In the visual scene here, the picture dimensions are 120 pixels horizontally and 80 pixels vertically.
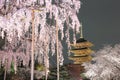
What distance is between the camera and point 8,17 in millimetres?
12859

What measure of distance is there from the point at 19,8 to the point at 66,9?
1.91 metres

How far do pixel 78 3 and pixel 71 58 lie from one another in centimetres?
5444

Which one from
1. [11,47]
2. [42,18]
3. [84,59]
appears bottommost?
[84,59]

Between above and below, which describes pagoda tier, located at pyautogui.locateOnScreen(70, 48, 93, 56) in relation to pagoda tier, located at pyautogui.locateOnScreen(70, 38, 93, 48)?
below

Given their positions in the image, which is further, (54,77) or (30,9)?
(54,77)

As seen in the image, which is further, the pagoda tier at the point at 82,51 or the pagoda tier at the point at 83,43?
the pagoda tier at the point at 83,43

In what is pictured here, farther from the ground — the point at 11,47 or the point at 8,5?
the point at 8,5

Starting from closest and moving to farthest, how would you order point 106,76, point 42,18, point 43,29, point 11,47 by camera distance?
point 42,18, point 43,29, point 11,47, point 106,76

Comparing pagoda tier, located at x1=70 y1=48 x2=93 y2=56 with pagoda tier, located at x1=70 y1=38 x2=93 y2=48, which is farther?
pagoda tier, located at x1=70 y1=38 x2=93 y2=48

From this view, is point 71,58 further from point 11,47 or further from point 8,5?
point 8,5

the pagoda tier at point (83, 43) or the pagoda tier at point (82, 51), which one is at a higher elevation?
the pagoda tier at point (83, 43)

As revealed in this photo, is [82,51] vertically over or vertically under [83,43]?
under

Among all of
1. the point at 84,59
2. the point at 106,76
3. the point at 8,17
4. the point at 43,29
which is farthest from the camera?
the point at 84,59

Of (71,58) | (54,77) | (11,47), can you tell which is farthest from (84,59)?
(11,47)
